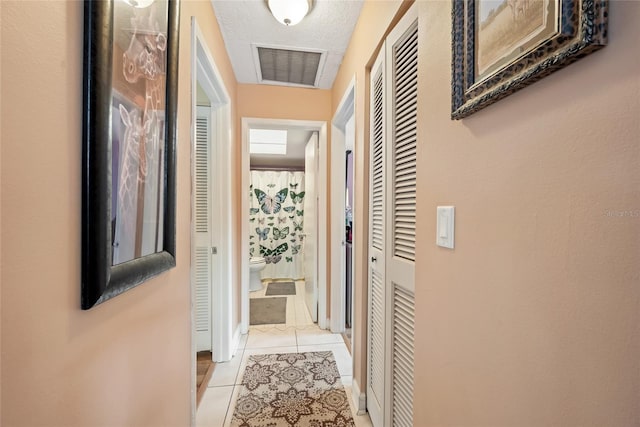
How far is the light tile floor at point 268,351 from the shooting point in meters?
1.58

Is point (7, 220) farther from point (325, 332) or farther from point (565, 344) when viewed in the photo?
point (325, 332)

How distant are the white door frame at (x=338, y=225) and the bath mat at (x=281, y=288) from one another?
1.33 metres

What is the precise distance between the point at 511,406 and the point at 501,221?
38 centimetres

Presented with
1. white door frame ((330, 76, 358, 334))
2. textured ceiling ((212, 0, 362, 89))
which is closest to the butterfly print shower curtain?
white door frame ((330, 76, 358, 334))

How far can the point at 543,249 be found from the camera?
1.56 ft

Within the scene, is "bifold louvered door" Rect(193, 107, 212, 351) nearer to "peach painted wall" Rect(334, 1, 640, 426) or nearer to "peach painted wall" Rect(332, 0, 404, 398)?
"peach painted wall" Rect(332, 0, 404, 398)

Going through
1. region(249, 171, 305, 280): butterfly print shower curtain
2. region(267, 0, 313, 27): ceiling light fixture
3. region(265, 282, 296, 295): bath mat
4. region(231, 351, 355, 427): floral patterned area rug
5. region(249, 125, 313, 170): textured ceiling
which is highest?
region(267, 0, 313, 27): ceiling light fixture

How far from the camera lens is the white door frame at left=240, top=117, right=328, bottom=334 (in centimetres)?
246

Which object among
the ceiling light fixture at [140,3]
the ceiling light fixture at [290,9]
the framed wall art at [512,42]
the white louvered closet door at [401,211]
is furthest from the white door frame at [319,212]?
the framed wall art at [512,42]

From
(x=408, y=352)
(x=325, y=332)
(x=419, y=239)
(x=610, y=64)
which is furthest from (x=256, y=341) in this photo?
(x=610, y=64)

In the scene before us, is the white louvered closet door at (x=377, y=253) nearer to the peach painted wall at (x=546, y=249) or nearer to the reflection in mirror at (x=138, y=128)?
the peach painted wall at (x=546, y=249)

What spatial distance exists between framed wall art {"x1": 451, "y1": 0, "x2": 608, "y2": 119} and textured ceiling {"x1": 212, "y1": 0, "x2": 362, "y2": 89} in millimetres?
1206

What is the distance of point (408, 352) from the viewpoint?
109 cm

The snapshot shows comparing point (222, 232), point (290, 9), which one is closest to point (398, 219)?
point (290, 9)
